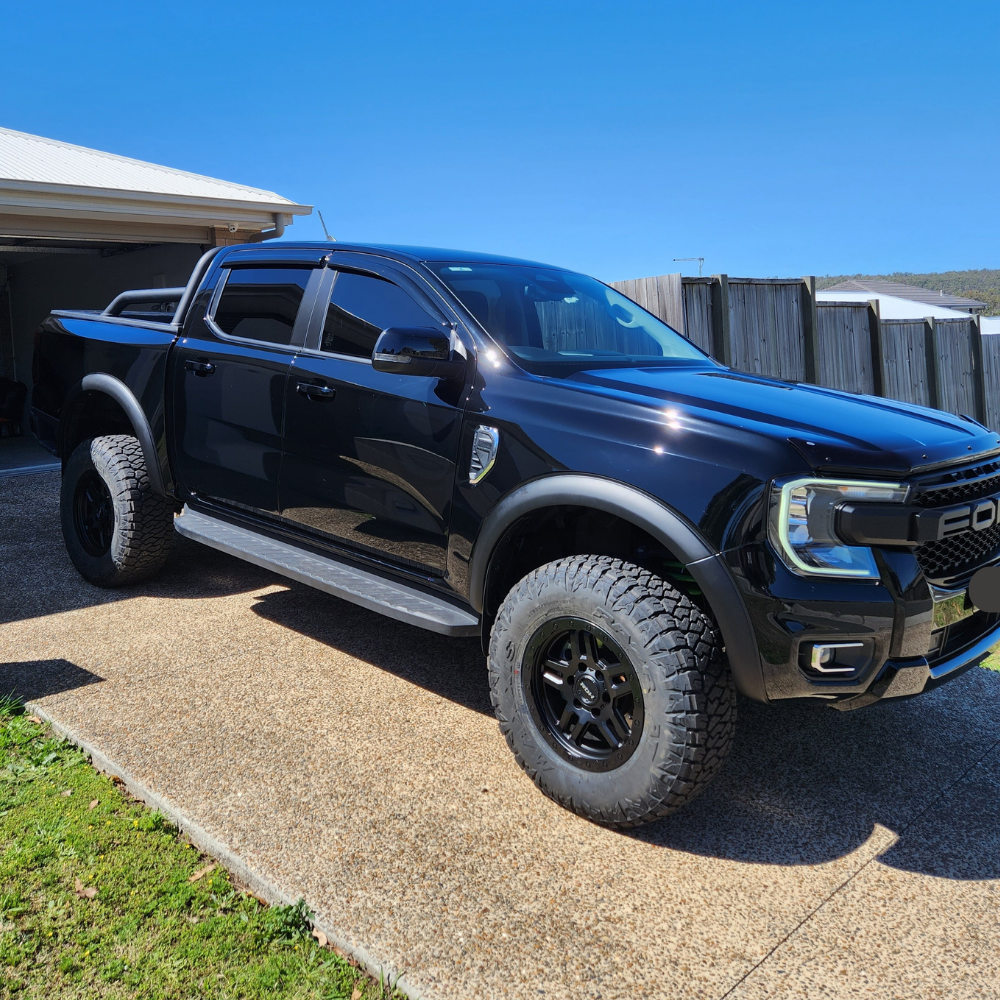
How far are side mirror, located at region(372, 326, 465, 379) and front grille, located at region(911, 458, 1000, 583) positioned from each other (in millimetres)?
1667

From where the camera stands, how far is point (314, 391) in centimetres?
389

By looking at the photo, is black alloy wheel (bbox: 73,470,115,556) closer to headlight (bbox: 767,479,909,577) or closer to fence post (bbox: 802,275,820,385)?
headlight (bbox: 767,479,909,577)

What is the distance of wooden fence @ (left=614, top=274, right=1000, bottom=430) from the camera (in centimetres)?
796

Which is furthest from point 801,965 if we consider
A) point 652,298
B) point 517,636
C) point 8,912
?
point 652,298

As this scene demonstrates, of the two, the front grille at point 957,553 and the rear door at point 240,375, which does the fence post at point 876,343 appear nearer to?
the front grille at point 957,553

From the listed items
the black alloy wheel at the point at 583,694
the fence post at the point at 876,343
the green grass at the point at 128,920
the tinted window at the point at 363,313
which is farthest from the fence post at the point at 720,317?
the green grass at the point at 128,920

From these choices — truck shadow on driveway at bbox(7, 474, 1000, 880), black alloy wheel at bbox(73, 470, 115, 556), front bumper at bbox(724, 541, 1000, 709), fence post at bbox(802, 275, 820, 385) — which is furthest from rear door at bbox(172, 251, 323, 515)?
fence post at bbox(802, 275, 820, 385)

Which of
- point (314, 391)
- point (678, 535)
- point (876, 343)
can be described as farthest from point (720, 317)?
point (678, 535)

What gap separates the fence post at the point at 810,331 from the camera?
29.0 ft

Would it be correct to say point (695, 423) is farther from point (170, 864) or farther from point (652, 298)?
point (652, 298)

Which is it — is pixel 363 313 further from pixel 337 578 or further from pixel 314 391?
pixel 337 578

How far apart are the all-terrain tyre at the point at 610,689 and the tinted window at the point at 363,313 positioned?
131 centimetres

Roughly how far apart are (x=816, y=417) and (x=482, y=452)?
115 centimetres

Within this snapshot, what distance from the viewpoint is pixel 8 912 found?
2.53 metres
